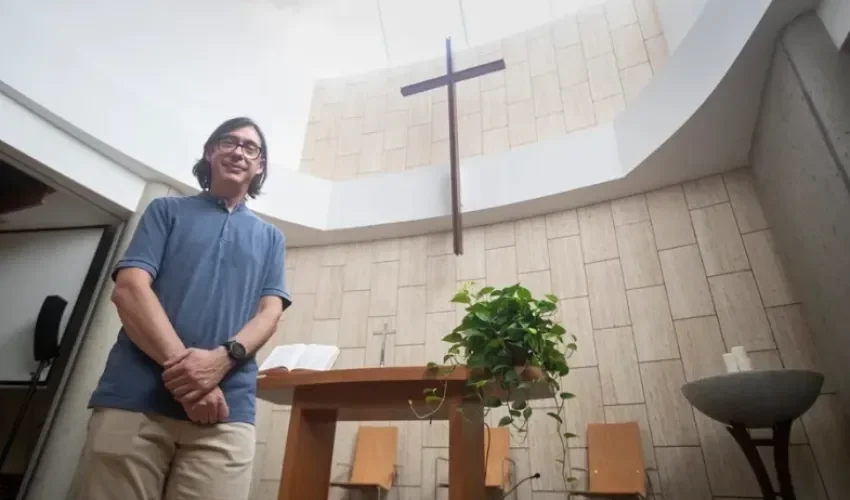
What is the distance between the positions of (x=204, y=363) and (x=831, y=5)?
2235 millimetres

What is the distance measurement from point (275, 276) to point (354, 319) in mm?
1985

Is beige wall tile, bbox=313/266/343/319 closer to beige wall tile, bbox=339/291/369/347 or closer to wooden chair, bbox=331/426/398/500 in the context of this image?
beige wall tile, bbox=339/291/369/347

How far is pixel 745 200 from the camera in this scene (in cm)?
253

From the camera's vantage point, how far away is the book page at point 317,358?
173 centimetres

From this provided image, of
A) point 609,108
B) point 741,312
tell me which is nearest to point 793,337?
point 741,312

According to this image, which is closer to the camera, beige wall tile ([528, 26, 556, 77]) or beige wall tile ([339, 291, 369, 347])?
beige wall tile ([339, 291, 369, 347])

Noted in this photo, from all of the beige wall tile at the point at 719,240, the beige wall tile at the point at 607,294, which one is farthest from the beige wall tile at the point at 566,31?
the beige wall tile at the point at 607,294

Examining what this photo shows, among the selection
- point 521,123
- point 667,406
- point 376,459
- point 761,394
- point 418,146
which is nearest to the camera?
point 761,394

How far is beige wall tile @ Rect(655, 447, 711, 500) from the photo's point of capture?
2133 mm

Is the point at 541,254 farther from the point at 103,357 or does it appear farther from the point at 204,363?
the point at 103,357

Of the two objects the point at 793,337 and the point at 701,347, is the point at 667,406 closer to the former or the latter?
the point at 701,347

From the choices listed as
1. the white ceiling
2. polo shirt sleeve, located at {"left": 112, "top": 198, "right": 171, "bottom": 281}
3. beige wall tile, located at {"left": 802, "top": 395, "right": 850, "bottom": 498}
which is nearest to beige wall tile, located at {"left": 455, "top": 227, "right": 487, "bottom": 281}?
beige wall tile, located at {"left": 802, "top": 395, "right": 850, "bottom": 498}

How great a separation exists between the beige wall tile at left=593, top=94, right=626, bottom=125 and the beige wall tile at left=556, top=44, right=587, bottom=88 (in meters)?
0.26

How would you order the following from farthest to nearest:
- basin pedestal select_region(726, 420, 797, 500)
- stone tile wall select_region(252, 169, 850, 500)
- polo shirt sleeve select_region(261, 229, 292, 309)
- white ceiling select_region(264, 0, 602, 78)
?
white ceiling select_region(264, 0, 602, 78) < stone tile wall select_region(252, 169, 850, 500) < basin pedestal select_region(726, 420, 797, 500) < polo shirt sleeve select_region(261, 229, 292, 309)
